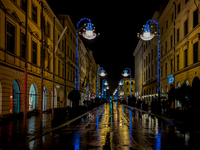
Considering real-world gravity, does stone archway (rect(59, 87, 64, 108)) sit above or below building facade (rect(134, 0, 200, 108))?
below

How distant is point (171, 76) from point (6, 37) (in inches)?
1113

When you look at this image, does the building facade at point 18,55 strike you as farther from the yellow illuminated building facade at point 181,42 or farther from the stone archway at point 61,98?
the yellow illuminated building facade at point 181,42

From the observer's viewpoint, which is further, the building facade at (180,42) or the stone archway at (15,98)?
the building facade at (180,42)

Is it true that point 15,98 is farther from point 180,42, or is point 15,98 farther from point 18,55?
point 180,42

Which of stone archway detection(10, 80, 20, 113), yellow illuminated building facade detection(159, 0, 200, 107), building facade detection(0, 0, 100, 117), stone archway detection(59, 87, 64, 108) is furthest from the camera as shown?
stone archway detection(59, 87, 64, 108)

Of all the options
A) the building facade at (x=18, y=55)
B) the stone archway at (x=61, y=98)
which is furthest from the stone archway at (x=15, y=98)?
the stone archway at (x=61, y=98)

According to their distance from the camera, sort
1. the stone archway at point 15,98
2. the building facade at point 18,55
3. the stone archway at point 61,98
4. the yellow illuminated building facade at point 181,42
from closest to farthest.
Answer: the building facade at point 18,55 < the stone archway at point 15,98 < the yellow illuminated building facade at point 181,42 < the stone archway at point 61,98

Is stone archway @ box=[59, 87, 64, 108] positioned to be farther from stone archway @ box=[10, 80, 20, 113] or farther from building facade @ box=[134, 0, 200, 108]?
building facade @ box=[134, 0, 200, 108]

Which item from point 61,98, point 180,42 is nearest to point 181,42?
point 180,42

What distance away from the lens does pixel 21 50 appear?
73.5ft

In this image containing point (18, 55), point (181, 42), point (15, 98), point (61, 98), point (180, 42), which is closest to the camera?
point (18, 55)

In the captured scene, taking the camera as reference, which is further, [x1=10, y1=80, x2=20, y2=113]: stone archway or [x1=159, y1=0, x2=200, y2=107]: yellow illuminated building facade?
[x1=159, y1=0, x2=200, y2=107]: yellow illuminated building facade

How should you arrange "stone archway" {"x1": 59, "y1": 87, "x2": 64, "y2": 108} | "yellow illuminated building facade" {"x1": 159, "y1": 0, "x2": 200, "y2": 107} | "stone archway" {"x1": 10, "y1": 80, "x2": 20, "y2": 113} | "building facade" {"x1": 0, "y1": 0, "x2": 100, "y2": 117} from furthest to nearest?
"stone archway" {"x1": 59, "y1": 87, "x2": 64, "y2": 108}
"yellow illuminated building facade" {"x1": 159, "y1": 0, "x2": 200, "y2": 107}
"stone archway" {"x1": 10, "y1": 80, "x2": 20, "y2": 113}
"building facade" {"x1": 0, "y1": 0, "x2": 100, "y2": 117}

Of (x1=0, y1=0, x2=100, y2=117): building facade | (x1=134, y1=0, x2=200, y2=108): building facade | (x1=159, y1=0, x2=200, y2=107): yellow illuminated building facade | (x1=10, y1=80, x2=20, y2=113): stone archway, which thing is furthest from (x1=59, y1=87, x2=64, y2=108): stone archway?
(x1=159, y1=0, x2=200, y2=107): yellow illuminated building facade
